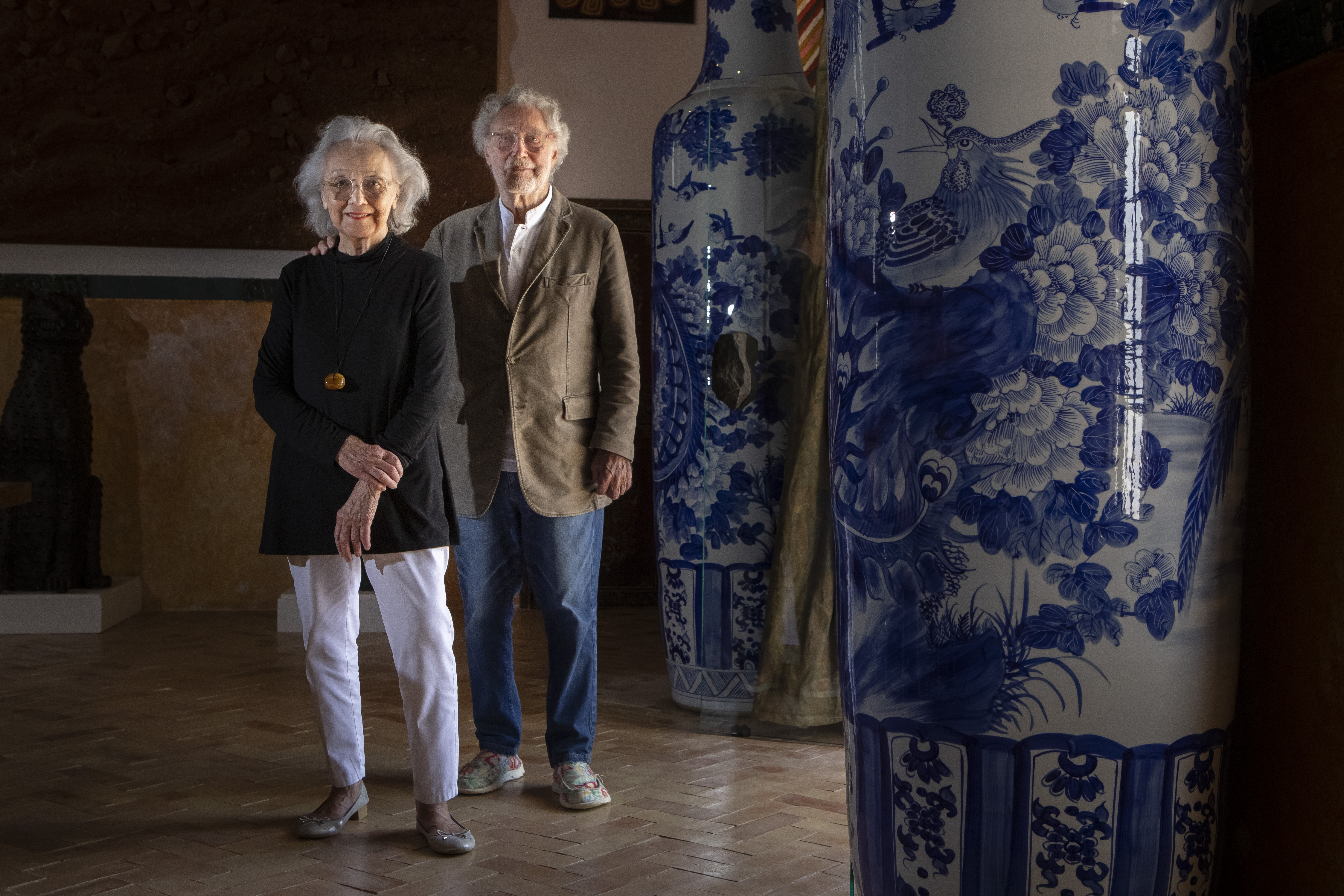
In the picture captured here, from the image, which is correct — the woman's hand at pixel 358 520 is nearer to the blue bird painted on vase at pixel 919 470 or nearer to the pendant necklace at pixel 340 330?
the pendant necklace at pixel 340 330

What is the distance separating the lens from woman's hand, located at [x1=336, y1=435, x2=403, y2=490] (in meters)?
2.08

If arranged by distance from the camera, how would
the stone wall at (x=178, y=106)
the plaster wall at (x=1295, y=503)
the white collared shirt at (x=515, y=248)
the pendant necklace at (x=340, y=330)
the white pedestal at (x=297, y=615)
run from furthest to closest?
1. the stone wall at (x=178, y=106)
2. the white pedestal at (x=297, y=615)
3. the white collared shirt at (x=515, y=248)
4. the pendant necklace at (x=340, y=330)
5. the plaster wall at (x=1295, y=503)

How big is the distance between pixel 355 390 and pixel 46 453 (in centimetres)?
302

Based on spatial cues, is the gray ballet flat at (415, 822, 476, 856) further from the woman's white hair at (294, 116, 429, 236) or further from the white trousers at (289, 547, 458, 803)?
the woman's white hair at (294, 116, 429, 236)

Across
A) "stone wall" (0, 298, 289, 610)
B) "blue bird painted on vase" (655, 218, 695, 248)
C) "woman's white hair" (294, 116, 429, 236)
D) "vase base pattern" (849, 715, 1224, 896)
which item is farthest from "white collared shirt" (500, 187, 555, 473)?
"stone wall" (0, 298, 289, 610)

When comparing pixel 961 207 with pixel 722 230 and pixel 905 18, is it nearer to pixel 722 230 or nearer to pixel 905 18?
pixel 905 18

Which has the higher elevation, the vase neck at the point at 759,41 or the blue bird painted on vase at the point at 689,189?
the vase neck at the point at 759,41

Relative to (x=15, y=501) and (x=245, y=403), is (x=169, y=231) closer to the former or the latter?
(x=245, y=403)

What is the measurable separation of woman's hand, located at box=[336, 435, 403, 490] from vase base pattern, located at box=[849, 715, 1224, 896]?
1211 millimetres

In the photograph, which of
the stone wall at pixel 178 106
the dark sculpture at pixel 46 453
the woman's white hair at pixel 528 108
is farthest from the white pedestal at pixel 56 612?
the woman's white hair at pixel 528 108

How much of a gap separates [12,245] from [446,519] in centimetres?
394

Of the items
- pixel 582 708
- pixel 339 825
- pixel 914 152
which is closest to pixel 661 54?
pixel 582 708

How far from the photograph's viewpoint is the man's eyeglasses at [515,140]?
8.39 feet

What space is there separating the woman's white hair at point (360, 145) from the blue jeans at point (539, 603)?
60 centimetres
